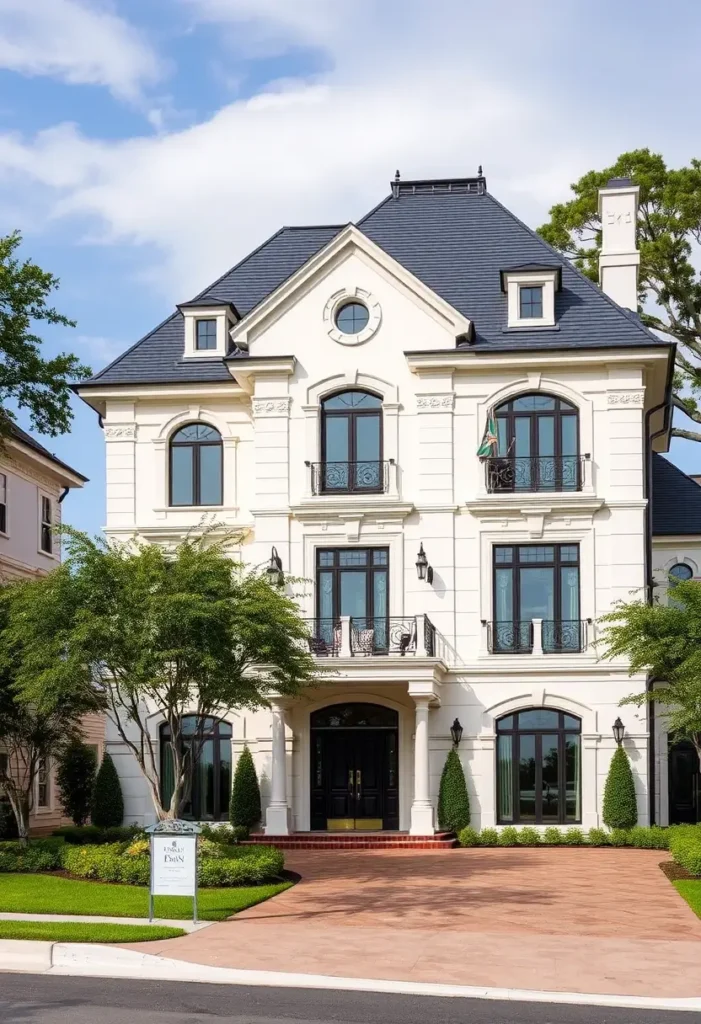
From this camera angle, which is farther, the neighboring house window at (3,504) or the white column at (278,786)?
the neighboring house window at (3,504)

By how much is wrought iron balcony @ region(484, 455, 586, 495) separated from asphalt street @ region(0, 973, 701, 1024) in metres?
19.0

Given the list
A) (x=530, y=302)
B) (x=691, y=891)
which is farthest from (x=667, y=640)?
(x=530, y=302)

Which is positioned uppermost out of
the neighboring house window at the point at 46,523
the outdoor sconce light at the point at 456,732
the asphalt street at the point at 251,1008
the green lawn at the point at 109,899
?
the neighboring house window at the point at 46,523

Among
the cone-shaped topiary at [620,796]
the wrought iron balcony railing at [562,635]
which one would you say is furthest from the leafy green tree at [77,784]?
the cone-shaped topiary at [620,796]

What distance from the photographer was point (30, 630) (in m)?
22.7

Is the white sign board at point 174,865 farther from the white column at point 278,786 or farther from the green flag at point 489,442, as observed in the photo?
the green flag at point 489,442

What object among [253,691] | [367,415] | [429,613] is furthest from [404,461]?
[253,691]

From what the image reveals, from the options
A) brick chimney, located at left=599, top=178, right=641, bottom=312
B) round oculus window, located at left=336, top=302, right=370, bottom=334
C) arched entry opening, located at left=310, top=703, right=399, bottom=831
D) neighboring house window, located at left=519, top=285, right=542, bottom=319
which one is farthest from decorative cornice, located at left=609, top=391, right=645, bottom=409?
arched entry opening, located at left=310, top=703, right=399, bottom=831

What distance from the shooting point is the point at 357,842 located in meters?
29.6

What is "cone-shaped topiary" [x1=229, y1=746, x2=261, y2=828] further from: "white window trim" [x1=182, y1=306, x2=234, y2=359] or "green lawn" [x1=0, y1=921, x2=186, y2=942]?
"green lawn" [x1=0, y1=921, x2=186, y2=942]

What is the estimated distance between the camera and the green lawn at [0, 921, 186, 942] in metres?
16.2

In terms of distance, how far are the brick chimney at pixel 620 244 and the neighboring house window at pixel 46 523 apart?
19.4m

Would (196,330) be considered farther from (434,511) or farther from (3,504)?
(3,504)

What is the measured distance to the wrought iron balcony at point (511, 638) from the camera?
102ft
